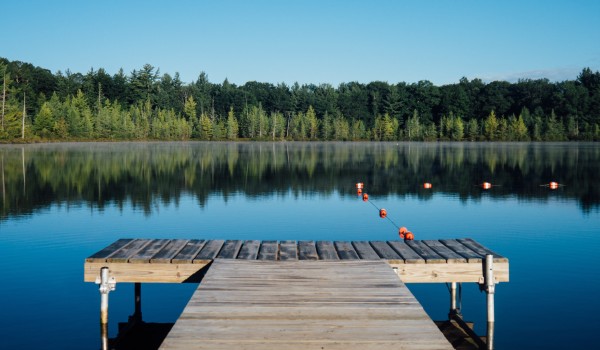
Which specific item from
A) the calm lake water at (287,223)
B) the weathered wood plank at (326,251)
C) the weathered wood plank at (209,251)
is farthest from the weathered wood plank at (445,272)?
the weathered wood plank at (209,251)

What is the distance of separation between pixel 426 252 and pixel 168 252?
4.71m

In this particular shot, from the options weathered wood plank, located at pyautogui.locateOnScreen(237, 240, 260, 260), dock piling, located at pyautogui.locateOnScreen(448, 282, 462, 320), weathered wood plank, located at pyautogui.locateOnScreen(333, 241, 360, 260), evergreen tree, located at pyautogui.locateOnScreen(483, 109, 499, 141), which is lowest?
dock piling, located at pyautogui.locateOnScreen(448, 282, 462, 320)

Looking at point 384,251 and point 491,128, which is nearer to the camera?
point 384,251

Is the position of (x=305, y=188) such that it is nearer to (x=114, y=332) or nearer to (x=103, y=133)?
(x=114, y=332)

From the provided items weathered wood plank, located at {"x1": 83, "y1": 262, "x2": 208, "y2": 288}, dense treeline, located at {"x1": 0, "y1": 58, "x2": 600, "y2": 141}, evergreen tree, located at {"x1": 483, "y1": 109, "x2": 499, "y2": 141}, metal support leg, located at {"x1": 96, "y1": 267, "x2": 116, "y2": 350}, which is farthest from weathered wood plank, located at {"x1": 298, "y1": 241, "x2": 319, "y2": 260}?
evergreen tree, located at {"x1": 483, "y1": 109, "x2": 499, "y2": 141}

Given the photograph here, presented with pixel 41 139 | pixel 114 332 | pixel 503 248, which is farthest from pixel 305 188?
pixel 41 139

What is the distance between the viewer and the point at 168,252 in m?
10.9

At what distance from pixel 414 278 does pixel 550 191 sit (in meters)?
26.4

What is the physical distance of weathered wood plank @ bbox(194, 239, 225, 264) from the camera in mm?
10375

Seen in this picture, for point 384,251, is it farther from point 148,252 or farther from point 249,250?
point 148,252

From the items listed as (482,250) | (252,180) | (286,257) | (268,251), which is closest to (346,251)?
(286,257)

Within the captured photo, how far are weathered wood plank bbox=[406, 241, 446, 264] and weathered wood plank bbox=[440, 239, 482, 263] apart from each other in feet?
1.49

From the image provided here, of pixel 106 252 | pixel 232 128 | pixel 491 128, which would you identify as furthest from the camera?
pixel 232 128

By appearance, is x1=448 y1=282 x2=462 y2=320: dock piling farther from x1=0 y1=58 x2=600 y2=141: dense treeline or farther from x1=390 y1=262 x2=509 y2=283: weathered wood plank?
x1=0 y1=58 x2=600 y2=141: dense treeline
